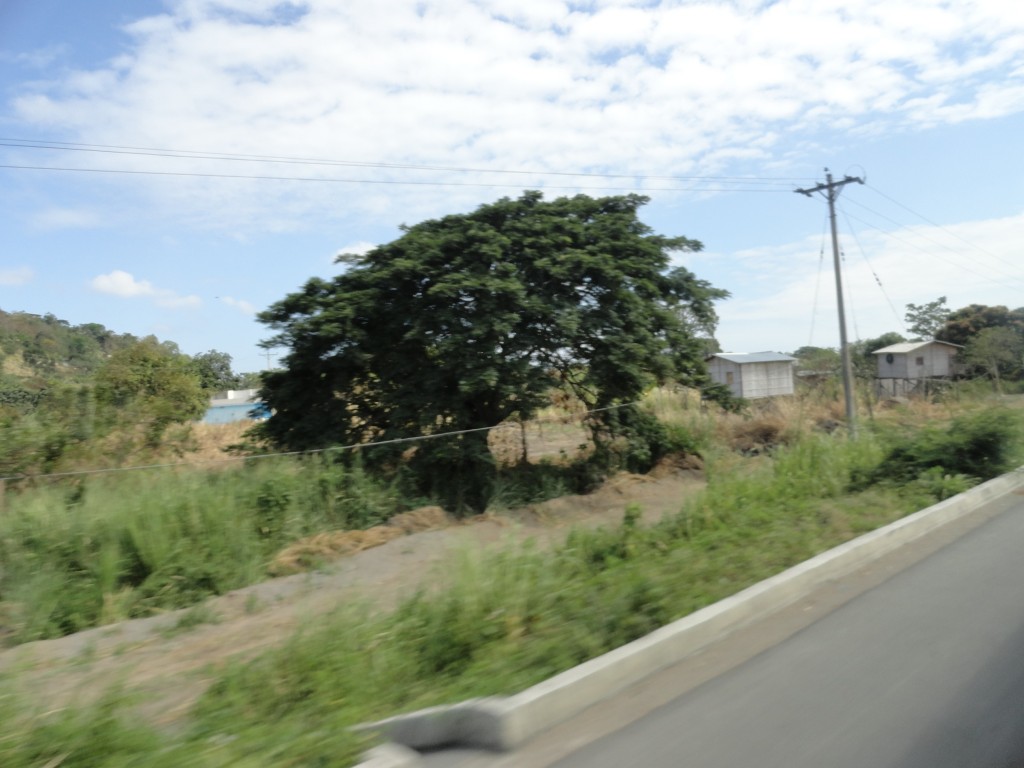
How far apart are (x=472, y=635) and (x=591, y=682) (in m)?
1.62

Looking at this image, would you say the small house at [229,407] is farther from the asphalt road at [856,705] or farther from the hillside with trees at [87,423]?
the asphalt road at [856,705]

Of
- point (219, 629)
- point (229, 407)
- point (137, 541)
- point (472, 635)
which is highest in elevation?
point (229, 407)

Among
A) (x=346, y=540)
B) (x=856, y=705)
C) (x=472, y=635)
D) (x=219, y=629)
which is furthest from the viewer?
(x=346, y=540)

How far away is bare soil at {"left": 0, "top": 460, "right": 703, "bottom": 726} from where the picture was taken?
627 centimetres

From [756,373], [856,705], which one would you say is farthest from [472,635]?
[756,373]

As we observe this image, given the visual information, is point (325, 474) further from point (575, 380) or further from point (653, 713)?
point (653, 713)

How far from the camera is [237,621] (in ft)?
31.3

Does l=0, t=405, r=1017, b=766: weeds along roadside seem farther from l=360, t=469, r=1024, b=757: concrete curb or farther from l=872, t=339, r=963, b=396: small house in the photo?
l=872, t=339, r=963, b=396: small house

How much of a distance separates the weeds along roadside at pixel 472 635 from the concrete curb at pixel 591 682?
0.96ft

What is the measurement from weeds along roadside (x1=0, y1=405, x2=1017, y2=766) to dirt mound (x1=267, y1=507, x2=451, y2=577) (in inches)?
172

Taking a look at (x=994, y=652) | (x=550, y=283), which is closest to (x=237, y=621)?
(x=994, y=652)

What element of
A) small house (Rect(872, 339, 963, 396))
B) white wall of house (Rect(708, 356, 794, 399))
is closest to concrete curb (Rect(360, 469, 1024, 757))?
white wall of house (Rect(708, 356, 794, 399))

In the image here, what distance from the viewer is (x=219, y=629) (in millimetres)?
9195

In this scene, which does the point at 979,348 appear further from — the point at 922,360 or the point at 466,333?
the point at 466,333
